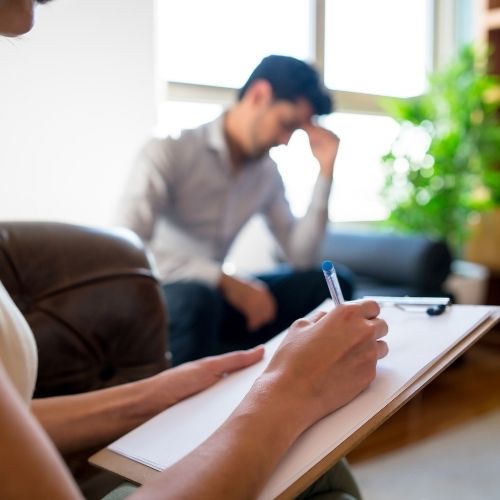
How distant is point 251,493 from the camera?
0.46 meters

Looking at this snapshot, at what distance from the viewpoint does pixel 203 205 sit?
70.4 inches

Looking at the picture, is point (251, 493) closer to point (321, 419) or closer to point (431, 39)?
point (321, 419)

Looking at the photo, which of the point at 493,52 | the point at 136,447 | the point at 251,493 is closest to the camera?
the point at 251,493

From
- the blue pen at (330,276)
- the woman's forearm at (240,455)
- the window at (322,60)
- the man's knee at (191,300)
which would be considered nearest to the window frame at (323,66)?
the window at (322,60)

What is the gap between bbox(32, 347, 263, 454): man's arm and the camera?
0.75 m

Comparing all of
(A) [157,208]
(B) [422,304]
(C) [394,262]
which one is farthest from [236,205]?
(B) [422,304]

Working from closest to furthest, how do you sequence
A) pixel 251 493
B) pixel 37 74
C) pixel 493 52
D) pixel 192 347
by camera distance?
pixel 251 493
pixel 192 347
pixel 37 74
pixel 493 52

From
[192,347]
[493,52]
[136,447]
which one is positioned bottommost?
[192,347]

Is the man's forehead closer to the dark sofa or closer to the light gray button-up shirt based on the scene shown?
the light gray button-up shirt

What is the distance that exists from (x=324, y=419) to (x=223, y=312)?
44.3 inches

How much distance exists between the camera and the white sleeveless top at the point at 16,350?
0.58 meters

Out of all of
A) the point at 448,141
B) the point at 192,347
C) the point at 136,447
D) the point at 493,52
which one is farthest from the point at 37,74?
the point at 493,52

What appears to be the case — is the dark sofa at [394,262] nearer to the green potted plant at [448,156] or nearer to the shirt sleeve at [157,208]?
the green potted plant at [448,156]

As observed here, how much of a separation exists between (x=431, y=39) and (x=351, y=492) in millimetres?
3329
